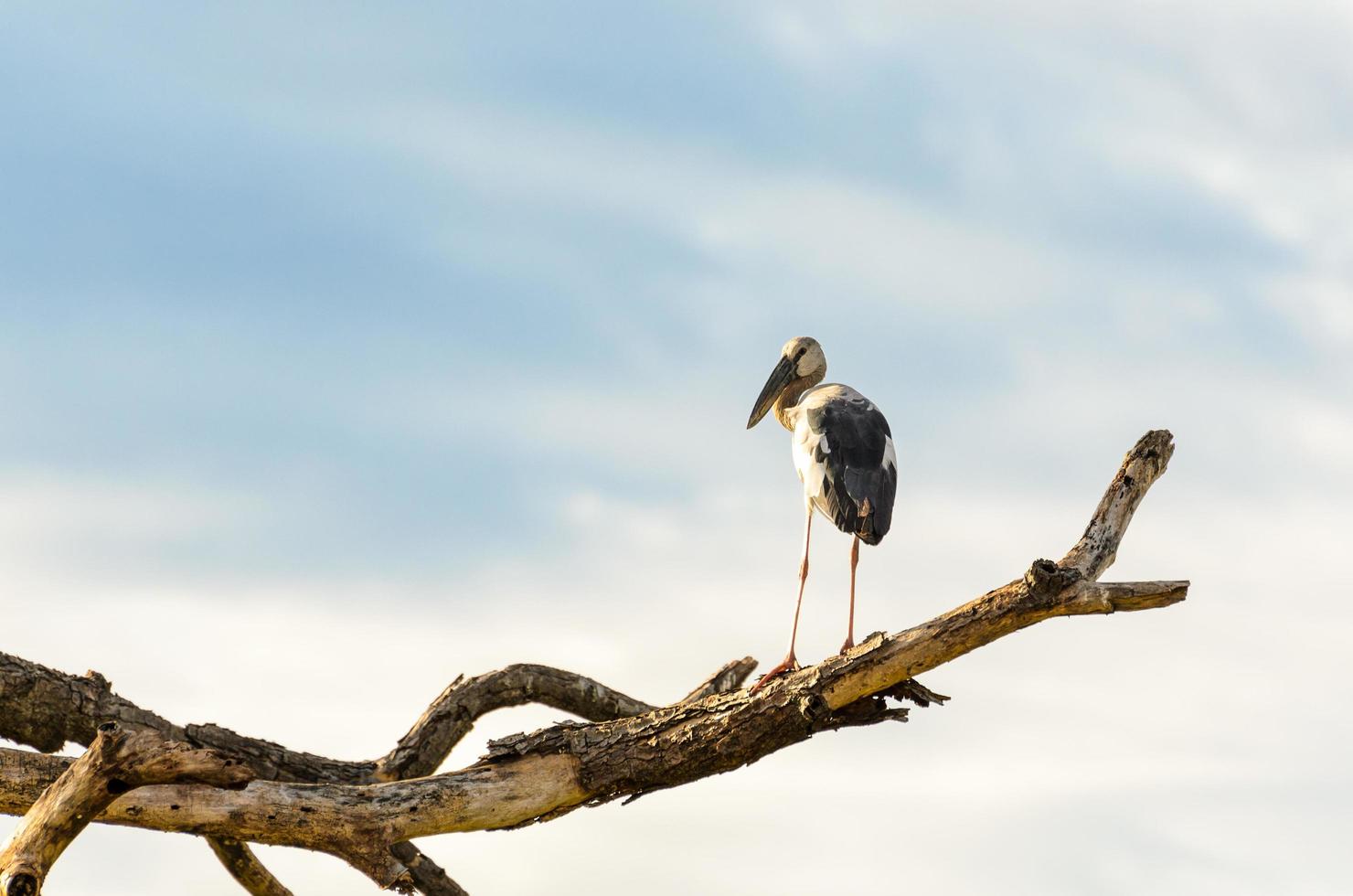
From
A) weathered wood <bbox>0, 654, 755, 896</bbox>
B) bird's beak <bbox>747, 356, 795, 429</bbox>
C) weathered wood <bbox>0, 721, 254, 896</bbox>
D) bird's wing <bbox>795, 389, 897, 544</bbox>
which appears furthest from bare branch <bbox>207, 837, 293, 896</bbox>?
bird's beak <bbox>747, 356, 795, 429</bbox>

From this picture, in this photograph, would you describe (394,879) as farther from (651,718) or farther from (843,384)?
(843,384)

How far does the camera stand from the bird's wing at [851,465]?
11.7 m

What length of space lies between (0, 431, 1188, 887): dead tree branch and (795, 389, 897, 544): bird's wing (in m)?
2.06

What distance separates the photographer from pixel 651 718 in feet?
33.9

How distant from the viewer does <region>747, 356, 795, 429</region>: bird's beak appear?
1475cm

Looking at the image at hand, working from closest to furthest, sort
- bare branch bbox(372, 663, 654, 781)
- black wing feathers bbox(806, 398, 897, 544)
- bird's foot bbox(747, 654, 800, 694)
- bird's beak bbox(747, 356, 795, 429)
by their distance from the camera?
bird's foot bbox(747, 654, 800, 694)
black wing feathers bbox(806, 398, 897, 544)
bare branch bbox(372, 663, 654, 781)
bird's beak bbox(747, 356, 795, 429)

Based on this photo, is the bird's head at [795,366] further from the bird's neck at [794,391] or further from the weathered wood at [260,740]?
the weathered wood at [260,740]

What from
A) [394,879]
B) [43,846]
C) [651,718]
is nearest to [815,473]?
[651,718]

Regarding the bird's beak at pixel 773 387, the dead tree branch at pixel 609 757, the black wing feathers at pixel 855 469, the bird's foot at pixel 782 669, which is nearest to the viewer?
the dead tree branch at pixel 609 757

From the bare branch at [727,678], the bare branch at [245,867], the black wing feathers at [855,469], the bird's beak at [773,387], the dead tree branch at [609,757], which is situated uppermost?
the bird's beak at [773,387]

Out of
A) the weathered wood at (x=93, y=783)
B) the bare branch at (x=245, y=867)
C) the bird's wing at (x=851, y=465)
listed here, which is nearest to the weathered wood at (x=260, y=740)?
the bare branch at (x=245, y=867)

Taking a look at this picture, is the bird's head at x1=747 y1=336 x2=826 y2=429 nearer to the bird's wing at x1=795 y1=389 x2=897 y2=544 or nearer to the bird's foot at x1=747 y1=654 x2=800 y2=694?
the bird's wing at x1=795 y1=389 x2=897 y2=544

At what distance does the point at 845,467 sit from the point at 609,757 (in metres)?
3.16

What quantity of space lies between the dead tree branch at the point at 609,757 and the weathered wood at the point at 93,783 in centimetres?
125
